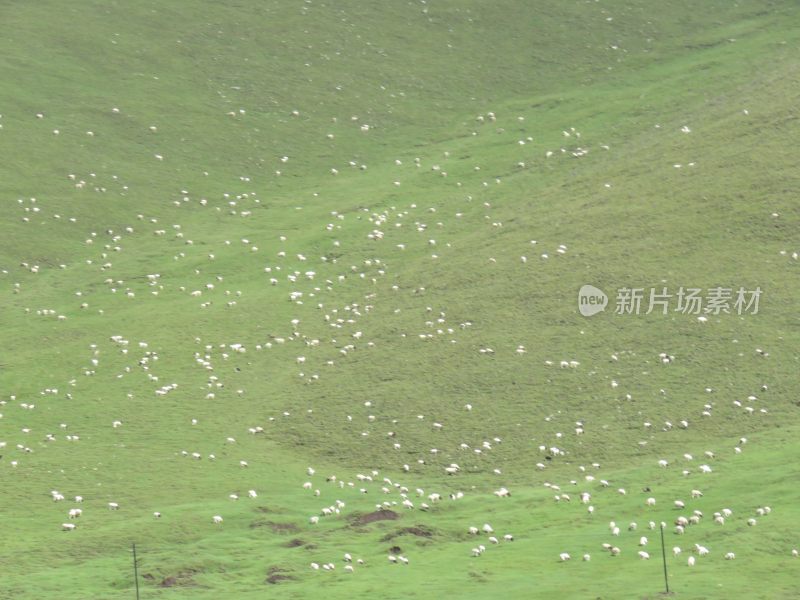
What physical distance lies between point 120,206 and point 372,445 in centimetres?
2365

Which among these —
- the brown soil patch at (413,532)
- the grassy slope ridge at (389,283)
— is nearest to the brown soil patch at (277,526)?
the grassy slope ridge at (389,283)

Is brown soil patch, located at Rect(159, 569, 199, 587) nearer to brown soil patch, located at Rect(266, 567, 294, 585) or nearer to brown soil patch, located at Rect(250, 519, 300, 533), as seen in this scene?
brown soil patch, located at Rect(266, 567, 294, 585)

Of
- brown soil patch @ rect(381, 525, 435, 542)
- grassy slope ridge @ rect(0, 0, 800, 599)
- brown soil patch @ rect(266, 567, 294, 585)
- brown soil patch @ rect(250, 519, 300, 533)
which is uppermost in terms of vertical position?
grassy slope ridge @ rect(0, 0, 800, 599)

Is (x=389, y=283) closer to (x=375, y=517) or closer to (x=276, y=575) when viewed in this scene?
(x=375, y=517)

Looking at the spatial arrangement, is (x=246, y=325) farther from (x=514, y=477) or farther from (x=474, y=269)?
(x=514, y=477)

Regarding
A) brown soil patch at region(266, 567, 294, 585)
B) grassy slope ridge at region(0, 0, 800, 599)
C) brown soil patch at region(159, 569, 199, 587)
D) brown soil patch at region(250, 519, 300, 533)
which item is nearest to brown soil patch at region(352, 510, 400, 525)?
grassy slope ridge at region(0, 0, 800, 599)

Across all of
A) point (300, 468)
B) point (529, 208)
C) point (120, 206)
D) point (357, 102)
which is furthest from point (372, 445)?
point (357, 102)

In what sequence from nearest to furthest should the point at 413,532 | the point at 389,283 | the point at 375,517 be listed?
the point at 413,532 → the point at 375,517 → the point at 389,283

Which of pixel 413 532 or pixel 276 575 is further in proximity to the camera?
pixel 413 532

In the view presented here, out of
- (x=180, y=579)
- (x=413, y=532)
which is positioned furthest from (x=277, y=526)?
(x=180, y=579)

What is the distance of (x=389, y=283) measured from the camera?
50.2m

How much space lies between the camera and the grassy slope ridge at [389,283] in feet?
103

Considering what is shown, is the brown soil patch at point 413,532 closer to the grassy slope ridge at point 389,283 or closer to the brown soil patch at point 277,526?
the grassy slope ridge at point 389,283

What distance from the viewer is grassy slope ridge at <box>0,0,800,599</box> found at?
1239 inches
